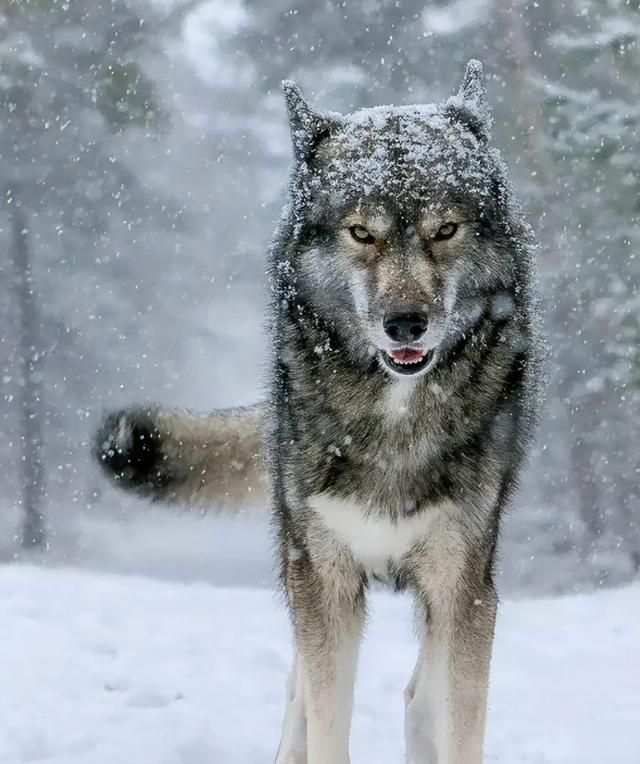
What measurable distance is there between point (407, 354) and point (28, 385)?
11506mm

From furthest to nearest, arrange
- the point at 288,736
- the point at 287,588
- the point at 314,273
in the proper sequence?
1. the point at 288,736
2. the point at 287,588
3. the point at 314,273

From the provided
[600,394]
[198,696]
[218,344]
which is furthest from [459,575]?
[218,344]

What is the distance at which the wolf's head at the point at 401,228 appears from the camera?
2461 millimetres

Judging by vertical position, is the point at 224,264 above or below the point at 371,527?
above

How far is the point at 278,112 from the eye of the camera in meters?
13.3

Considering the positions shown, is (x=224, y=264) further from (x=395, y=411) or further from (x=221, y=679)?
(x=395, y=411)

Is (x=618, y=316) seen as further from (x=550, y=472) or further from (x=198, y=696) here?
(x=198, y=696)

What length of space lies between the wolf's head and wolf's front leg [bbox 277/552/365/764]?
0.64 metres

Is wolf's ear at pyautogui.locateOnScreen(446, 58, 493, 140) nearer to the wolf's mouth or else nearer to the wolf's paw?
the wolf's mouth

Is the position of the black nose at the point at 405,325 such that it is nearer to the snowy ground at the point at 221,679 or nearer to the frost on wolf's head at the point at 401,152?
the frost on wolf's head at the point at 401,152

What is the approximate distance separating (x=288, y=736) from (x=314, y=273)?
5.43ft

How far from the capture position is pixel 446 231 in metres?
2.56

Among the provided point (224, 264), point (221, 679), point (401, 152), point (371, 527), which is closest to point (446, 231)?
point (401, 152)

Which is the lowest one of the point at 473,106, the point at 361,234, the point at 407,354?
the point at 407,354
